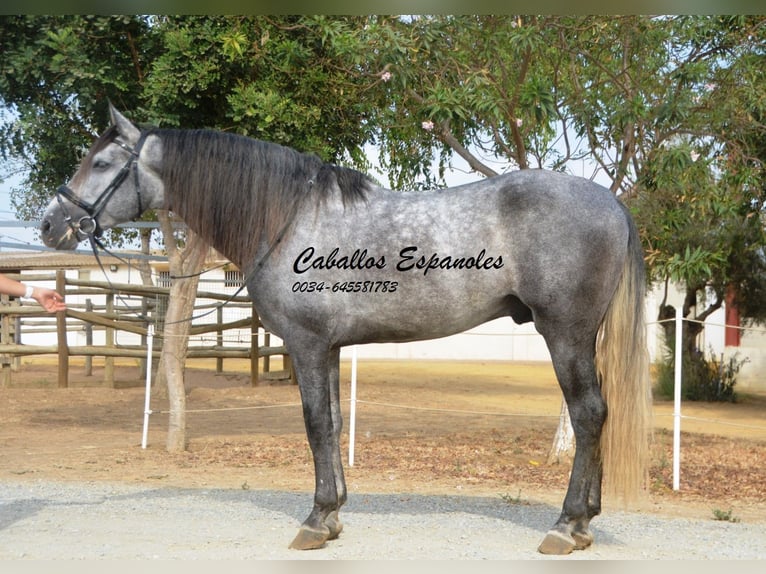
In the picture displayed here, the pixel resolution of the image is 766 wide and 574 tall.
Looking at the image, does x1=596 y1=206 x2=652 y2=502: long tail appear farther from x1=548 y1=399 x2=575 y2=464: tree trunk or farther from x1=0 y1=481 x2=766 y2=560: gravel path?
x1=548 y1=399 x2=575 y2=464: tree trunk

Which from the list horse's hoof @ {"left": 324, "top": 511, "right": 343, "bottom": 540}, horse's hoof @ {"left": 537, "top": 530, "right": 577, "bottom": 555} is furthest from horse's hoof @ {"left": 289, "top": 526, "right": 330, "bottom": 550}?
horse's hoof @ {"left": 537, "top": 530, "right": 577, "bottom": 555}

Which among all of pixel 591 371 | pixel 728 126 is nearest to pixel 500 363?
pixel 728 126

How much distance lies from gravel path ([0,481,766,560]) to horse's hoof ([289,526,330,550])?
0.05 m

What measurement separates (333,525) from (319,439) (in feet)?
1.64

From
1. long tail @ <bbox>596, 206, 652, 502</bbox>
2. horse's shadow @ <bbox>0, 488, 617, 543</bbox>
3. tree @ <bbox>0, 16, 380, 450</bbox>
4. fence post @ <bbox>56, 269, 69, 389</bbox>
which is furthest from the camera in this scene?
fence post @ <bbox>56, 269, 69, 389</bbox>

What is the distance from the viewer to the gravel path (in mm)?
4348

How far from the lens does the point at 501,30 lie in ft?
24.6

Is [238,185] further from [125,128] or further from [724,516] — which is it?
[724,516]

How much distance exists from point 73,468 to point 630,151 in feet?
19.2

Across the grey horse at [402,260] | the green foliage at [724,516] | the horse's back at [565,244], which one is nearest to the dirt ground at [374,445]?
the green foliage at [724,516]

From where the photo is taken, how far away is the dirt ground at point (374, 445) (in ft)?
22.9

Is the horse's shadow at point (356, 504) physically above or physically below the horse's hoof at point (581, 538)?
below

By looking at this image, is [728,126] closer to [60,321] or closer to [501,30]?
[501,30]

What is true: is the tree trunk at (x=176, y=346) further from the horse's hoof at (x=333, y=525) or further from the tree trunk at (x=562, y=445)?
the horse's hoof at (x=333, y=525)
